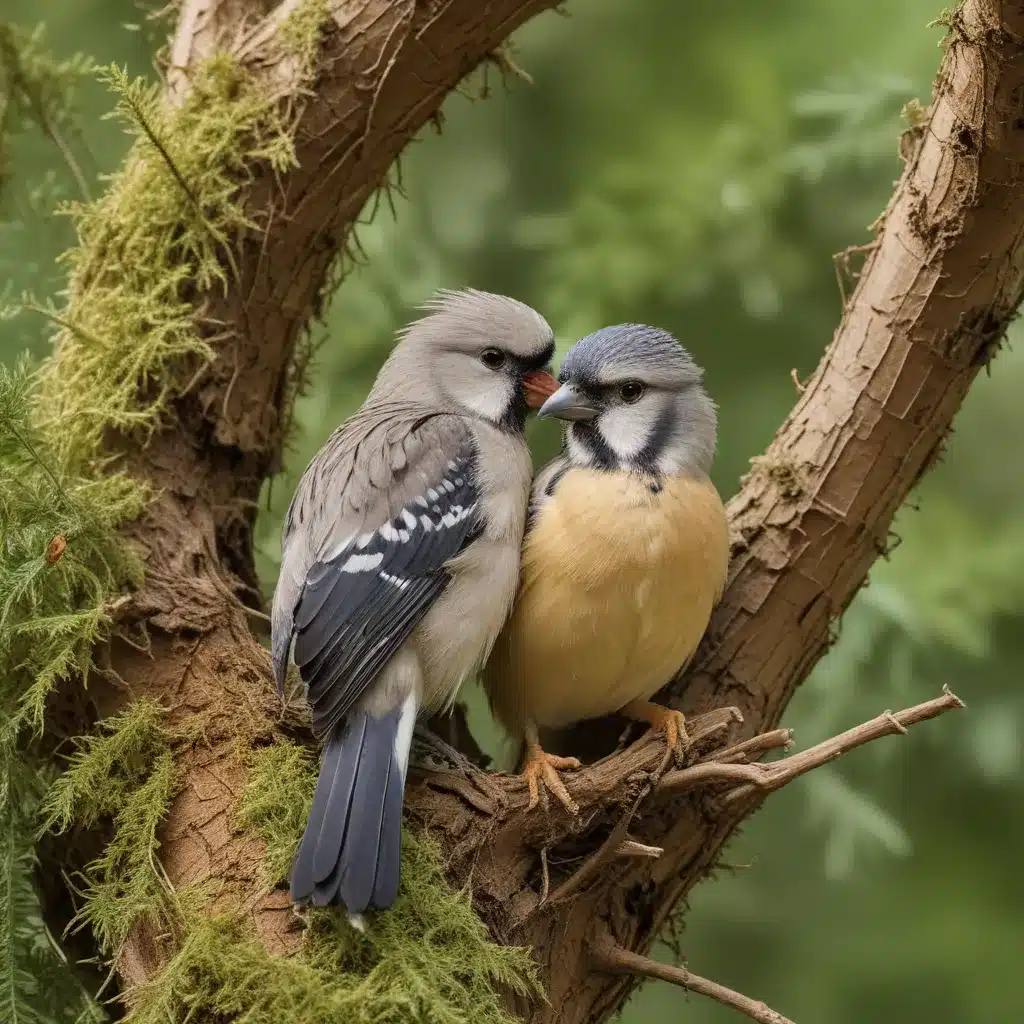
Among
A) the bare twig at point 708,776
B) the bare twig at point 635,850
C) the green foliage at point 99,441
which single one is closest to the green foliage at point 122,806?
the green foliage at point 99,441

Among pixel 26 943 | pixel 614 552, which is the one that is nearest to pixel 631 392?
pixel 614 552

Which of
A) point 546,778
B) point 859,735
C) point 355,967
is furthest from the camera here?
point 546,778

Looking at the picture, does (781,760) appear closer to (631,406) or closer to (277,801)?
(631,406)

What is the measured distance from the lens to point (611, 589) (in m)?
2.26

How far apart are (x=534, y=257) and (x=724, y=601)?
143 cm

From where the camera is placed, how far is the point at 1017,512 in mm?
3588

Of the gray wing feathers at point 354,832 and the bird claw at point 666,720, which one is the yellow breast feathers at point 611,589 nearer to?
the bird claw at point 666,720

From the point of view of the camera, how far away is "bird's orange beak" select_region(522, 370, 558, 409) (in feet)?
8.45

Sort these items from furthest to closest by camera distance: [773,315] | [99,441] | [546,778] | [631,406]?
[773,315]
[99,441]
[631,406]
[546,778]

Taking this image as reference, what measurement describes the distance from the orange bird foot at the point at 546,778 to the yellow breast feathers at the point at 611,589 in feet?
0.52

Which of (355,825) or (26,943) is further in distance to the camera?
(26,943)

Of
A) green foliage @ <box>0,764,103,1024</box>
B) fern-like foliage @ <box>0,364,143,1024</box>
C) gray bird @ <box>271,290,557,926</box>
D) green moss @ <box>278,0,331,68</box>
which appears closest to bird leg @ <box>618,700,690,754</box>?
gray bird @ <box>271,290,557,926</box>

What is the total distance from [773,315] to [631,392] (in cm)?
117

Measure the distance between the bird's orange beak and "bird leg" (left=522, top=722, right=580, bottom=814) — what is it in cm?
70
